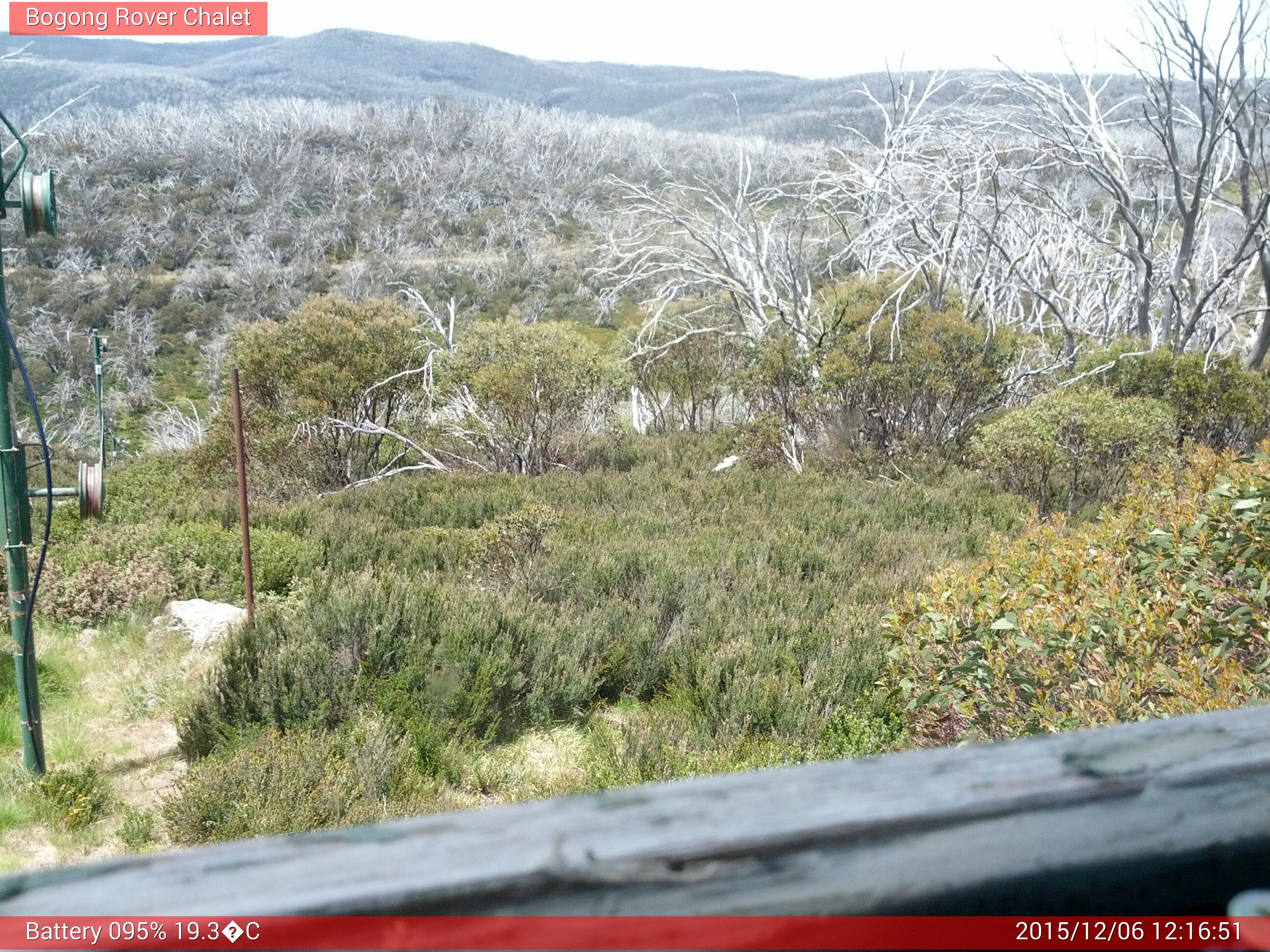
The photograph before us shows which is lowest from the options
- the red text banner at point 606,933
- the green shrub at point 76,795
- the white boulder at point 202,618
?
the white boulder at point 202,618

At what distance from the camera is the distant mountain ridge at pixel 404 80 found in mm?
65188

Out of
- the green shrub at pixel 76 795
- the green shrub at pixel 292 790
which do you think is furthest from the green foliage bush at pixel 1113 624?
the green shrub at pixel 76 795

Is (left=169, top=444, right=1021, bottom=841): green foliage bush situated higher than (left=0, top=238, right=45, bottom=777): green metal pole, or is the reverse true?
(left=0, top=238, right=45, bottom=777): green metal pole

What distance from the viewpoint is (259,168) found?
4381cm

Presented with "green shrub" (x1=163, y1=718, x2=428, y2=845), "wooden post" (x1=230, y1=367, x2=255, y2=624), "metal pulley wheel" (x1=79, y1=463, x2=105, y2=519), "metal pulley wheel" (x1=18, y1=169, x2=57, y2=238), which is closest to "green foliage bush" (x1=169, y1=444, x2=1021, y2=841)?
"green shrub" (x1=163, y1=718, x2=428, y2=845)

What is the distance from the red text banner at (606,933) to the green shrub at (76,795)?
3.72 metres

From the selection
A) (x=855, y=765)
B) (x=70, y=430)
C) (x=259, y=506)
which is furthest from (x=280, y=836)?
(x=70, y=430)

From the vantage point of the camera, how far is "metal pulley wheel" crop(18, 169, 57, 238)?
3.72 m

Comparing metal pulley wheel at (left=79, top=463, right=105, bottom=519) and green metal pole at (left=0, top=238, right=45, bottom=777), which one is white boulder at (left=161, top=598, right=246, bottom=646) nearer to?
green metal pole at (left=0, top=238, right=45, bottom=777)

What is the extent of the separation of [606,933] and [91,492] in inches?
158

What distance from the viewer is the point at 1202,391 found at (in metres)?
9.48

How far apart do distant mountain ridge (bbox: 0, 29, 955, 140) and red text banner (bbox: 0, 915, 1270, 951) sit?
176 feet

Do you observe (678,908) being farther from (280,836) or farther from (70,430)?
(70,430)

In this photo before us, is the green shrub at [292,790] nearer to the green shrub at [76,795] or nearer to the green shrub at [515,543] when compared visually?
the green shrub at [76,795]
